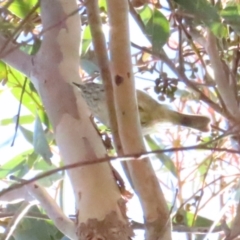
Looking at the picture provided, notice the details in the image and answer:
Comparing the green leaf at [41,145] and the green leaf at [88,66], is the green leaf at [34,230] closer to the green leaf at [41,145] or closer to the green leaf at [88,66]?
the green leaf at [41,145]

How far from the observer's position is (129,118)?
1.98 ft

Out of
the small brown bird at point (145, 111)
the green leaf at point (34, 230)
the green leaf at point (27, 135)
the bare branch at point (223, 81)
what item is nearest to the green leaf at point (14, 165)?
the green leaf at point (27, 135)

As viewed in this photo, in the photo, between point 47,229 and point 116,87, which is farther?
point 47,229

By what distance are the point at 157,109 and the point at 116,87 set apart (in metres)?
0.21

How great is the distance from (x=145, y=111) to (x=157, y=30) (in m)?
0.12

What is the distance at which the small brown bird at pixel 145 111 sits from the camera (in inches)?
29.9

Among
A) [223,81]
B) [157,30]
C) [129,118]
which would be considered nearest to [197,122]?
[223,81]

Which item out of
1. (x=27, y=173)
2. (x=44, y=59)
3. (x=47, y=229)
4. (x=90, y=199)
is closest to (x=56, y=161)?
(x=27, y=173)

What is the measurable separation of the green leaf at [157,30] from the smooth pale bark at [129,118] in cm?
16

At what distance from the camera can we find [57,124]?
0.62 meters

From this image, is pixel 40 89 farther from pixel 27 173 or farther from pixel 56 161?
pixel 56 161

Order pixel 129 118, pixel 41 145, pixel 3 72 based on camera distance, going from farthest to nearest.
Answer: pixel 3 72
pixel 41 145
pixel 129 118

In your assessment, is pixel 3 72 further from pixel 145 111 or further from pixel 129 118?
pixel 129 118

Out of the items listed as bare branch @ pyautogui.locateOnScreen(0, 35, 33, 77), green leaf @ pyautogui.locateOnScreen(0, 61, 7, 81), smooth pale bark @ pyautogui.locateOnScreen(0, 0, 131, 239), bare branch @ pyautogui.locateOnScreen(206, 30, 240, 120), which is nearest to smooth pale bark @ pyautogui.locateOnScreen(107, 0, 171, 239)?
smooth pale bark @ pyautogui.locateOnScreen(0, 0, 131, 239)
